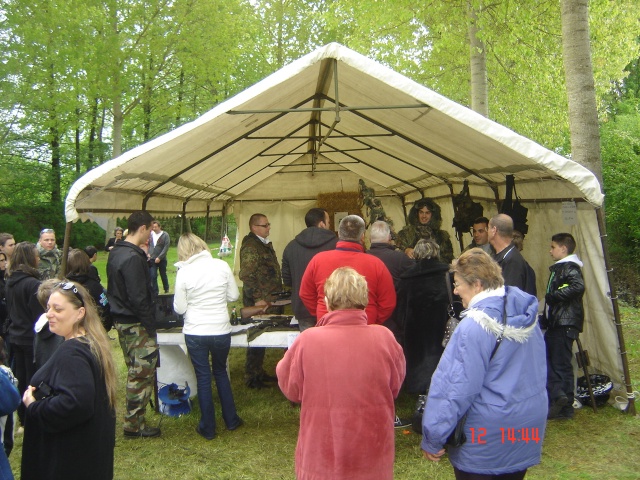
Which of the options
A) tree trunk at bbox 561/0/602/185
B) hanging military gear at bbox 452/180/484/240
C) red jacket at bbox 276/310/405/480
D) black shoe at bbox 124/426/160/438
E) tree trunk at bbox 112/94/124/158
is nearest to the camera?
red jacket at bbox 276/310/405/480

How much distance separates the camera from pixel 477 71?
9664 millimetres

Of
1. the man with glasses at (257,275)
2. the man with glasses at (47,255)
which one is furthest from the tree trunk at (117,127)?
the man with glasses at (257,275)

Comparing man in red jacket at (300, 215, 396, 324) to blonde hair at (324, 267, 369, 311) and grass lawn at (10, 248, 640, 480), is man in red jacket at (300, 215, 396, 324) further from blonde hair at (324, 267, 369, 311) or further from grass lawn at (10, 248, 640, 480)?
blonde hair at (324, 267, 369, 311)

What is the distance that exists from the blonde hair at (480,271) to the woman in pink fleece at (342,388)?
468 mm

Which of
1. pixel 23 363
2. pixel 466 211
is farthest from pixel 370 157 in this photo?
pixel 23 363

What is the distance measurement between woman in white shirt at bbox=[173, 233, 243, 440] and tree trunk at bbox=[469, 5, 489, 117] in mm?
6232

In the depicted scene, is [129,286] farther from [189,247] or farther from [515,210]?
[515,210]

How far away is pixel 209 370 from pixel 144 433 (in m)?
0.82

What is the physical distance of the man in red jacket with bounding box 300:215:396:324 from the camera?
13.5ft

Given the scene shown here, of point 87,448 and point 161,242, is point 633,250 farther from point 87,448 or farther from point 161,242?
point 87,448

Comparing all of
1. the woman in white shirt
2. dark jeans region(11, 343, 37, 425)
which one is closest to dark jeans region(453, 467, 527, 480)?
the woman in white shirt

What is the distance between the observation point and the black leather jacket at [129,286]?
4395mm

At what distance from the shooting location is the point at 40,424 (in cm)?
239
